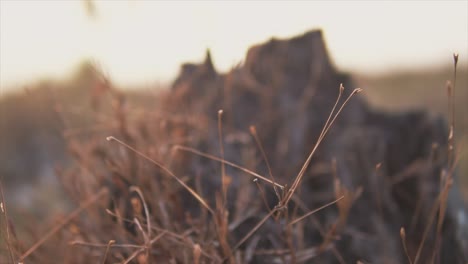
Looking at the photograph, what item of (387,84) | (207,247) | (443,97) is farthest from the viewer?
(387,84)

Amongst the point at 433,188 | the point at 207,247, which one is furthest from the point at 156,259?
the point at 433,188

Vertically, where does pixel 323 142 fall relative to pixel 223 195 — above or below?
below

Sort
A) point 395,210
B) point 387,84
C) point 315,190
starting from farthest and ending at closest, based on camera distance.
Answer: point 387,84
point 315,190
point 395,210

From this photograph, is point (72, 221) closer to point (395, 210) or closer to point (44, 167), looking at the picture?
point (395, 210)

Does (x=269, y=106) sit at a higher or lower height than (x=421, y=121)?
higher

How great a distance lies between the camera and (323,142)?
1908 millimetres

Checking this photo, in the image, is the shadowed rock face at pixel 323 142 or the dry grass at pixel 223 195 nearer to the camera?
the dry grass at pixel 223 195

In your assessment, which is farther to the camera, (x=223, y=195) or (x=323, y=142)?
(x=323, y=142)

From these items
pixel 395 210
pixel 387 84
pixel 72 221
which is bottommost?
pixel 387 84

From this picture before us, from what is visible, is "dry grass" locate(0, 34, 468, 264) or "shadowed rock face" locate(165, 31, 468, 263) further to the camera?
"shadowed rock face" locate(165, 31, 468, 263)

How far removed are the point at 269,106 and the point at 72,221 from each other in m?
0.91

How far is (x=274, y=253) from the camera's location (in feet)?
4.09

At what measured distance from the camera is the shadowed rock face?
169 centimetres

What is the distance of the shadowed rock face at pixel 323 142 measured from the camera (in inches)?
66.4
